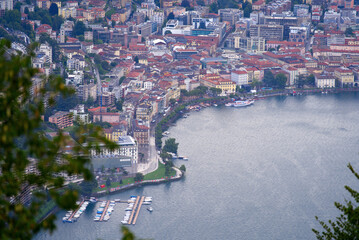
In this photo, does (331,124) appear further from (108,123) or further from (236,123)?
(108,123)

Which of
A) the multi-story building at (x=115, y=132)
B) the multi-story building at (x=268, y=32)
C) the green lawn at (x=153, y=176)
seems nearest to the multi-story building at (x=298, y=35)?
the multi-story building at (x=268, y=32)

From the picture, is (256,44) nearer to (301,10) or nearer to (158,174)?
(301,10)

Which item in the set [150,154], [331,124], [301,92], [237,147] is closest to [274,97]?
[301,92]

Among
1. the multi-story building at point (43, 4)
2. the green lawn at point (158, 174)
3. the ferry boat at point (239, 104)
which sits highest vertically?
the multi-story building at point (43, 4)

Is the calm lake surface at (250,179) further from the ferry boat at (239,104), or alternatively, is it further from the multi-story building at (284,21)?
the multi-story building at (284,21)

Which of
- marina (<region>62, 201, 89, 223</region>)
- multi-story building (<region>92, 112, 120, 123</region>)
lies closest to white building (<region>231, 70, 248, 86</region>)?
multi-story building (<region>92, 112, 120, 123</region>)

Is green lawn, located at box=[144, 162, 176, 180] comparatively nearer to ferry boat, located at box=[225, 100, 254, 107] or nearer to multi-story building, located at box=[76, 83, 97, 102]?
multi-story building, located at box=[76, 83, 97, 102]
